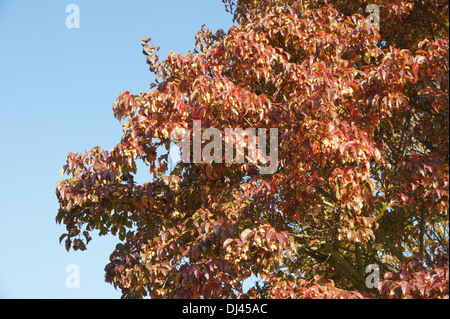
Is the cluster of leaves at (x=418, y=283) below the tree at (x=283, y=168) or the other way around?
below

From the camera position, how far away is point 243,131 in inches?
198

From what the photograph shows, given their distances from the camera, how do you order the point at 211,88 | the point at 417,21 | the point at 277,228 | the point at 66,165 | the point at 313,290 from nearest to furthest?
the point at 313,290, the point at 211,88, the point at 277,228, the point at 66,165, the point at 417,21

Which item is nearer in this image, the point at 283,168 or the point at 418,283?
the point at 418,283

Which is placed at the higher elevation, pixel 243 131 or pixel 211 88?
pixel 211 88

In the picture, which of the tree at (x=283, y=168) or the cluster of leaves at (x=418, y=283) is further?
the tree at (x=283, y=168)

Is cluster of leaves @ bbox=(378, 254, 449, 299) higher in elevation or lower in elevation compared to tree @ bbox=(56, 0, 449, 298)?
lower

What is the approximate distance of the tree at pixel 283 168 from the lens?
4660mm

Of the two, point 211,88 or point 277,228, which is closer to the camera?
point 211,88

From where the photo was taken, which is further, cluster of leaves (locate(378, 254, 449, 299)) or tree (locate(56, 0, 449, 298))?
tree (locate(56, 0, 449, 298))

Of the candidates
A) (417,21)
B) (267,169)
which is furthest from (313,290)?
(417,21)

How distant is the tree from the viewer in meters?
4.66

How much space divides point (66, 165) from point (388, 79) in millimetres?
3430

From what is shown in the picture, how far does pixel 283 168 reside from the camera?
18.1ft

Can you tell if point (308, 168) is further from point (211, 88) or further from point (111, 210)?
point (111, 210)
